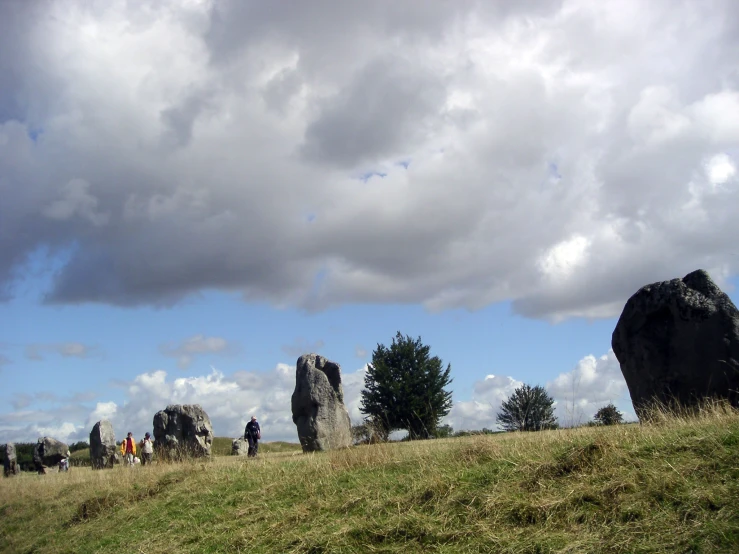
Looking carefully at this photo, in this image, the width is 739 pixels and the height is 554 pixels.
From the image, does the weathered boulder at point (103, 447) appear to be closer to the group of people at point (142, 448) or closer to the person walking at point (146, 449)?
the group of people at point (142, 448)

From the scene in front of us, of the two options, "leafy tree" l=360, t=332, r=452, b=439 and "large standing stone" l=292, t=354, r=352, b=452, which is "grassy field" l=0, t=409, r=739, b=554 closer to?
"large standing stone" l=292, t=354, r=352, b=452

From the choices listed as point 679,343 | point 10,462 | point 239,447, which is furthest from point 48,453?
point 679,343

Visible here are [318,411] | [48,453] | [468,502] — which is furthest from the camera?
[48,453]

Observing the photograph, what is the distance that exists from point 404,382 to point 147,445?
18.3m

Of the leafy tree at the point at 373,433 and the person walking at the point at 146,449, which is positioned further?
the person walking at the point at 146,449

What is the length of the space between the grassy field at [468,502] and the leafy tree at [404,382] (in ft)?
97.4

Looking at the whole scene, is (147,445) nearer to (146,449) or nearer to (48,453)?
(146,449)

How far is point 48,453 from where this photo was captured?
40.0 meters

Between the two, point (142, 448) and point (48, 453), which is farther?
point (48, 453)

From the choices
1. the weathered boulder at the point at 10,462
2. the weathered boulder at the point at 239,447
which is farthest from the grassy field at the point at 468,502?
the weathered boulder at the point at 10,462

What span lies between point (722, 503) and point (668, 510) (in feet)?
1.83

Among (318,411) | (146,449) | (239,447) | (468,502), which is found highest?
(318,411)

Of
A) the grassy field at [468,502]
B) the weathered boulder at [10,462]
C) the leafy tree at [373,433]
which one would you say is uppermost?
the weathered boulder at [10,462]

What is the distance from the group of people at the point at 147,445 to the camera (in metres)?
30.2
